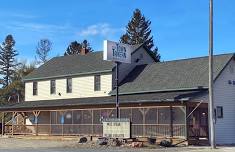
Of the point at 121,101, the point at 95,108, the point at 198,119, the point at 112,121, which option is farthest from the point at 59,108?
the point at 198,119

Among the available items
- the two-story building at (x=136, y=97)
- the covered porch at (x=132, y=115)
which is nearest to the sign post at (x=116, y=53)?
the covered porch at (x=132, y=115)

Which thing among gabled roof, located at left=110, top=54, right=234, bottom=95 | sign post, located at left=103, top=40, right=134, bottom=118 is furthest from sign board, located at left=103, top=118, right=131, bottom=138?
gabled roof, located at left=110, top=54, right=234, bottom=95

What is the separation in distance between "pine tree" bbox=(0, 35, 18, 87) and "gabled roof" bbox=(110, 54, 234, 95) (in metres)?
65.1

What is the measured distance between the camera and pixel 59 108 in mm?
44469

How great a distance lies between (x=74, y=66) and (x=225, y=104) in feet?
59.7

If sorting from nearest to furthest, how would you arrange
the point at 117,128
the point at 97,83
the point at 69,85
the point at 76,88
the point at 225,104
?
the point at 117,128, the point at 225,104, the point at 97,83, the point at 76,88, the point at 69,85

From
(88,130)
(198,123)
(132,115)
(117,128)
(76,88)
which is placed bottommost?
(88,130)

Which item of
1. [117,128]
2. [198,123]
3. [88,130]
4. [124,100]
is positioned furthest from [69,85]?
[198,123]

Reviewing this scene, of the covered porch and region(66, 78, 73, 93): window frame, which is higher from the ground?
region(66, 78, 73, 93): window frame

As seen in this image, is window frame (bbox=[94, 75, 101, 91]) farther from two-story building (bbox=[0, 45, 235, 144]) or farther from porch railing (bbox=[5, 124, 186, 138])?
porch railing (bbox=[5, 124, 186, 138])

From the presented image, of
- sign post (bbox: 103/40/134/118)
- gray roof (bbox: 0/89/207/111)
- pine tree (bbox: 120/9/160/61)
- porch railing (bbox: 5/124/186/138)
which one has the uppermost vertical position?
pine tree (bbox: 120/9/160/61)

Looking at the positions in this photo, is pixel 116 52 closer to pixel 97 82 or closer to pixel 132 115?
pixel 132 115

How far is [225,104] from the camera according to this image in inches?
1533

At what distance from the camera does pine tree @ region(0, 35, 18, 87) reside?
107250mm
